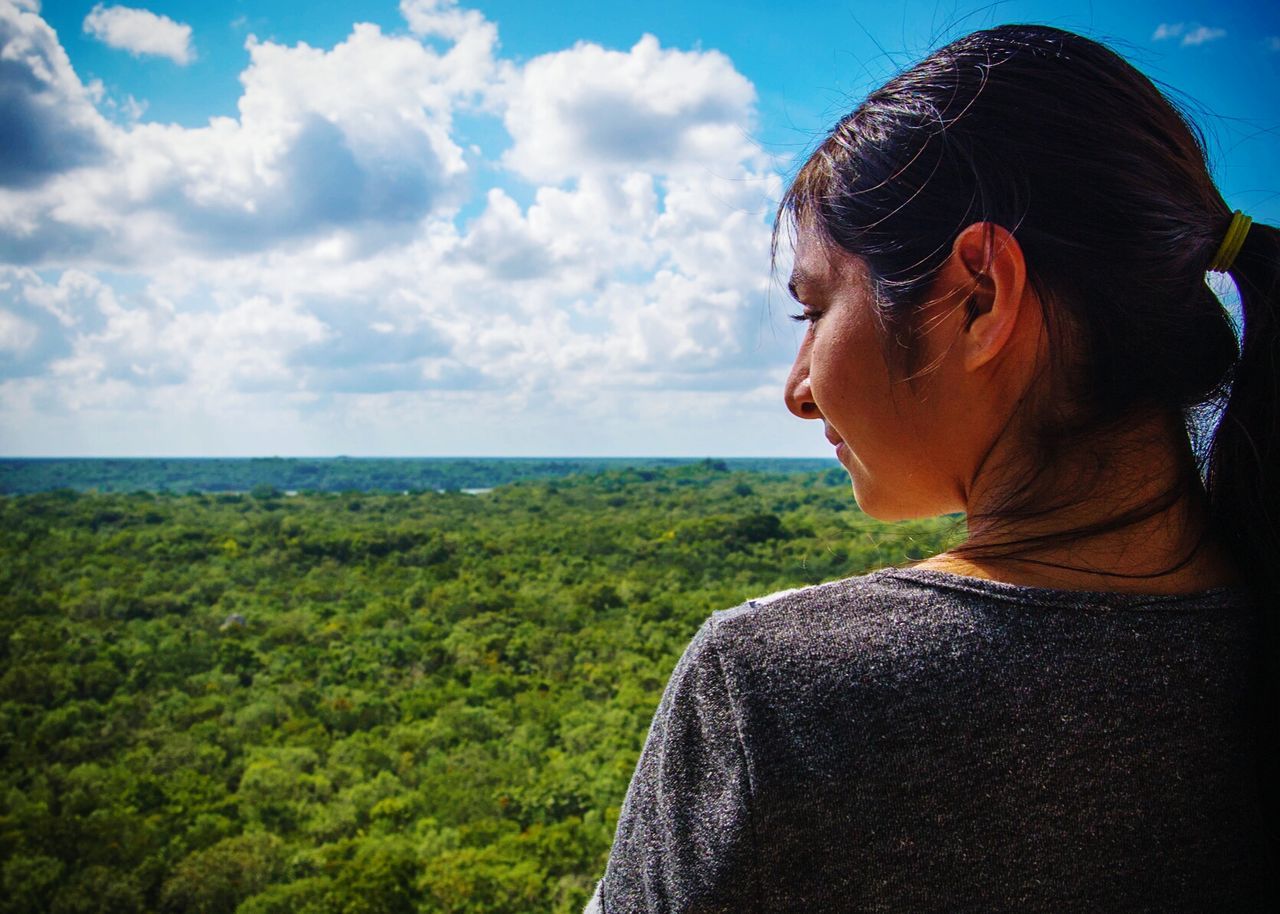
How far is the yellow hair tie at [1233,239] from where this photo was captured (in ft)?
1.96

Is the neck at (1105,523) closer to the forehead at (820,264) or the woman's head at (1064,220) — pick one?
the woman's head at (1064,220)

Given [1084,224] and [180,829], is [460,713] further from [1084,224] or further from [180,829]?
[1084,224]

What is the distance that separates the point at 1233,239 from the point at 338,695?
18.7 meters

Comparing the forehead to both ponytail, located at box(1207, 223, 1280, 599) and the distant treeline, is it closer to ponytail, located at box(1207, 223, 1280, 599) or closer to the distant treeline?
ponytail, located at box(1207, 223, 1280, 599)

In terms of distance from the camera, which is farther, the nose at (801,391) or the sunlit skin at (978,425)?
the nose at (801,391)

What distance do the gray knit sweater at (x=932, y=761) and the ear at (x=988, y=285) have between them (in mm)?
183

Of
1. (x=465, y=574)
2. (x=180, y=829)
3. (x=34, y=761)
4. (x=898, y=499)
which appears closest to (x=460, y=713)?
(x=180, y=829)

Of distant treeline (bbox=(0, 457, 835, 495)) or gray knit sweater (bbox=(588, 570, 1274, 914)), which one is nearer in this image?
gray knit sweater (bbox=(588, 570, 1274, 914))

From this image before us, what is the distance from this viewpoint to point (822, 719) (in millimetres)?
471

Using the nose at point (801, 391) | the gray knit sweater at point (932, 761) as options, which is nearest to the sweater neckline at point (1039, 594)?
the gray knit sweater at point (932, 761)

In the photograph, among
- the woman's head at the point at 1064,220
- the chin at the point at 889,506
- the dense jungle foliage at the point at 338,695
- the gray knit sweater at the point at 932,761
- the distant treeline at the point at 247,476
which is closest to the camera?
the gray knit sweater at the point at 932,761

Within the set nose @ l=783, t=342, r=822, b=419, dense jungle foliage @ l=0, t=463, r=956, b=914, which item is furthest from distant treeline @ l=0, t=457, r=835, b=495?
nose @ l=783, t=342, r=822, b=419

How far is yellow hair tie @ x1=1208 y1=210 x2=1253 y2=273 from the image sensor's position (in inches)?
23.6

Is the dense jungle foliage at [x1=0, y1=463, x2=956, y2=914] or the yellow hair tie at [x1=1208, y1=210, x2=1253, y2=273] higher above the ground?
the yellow hair tie at [x1=1208, y1=210, x2=1253, y2=273]
